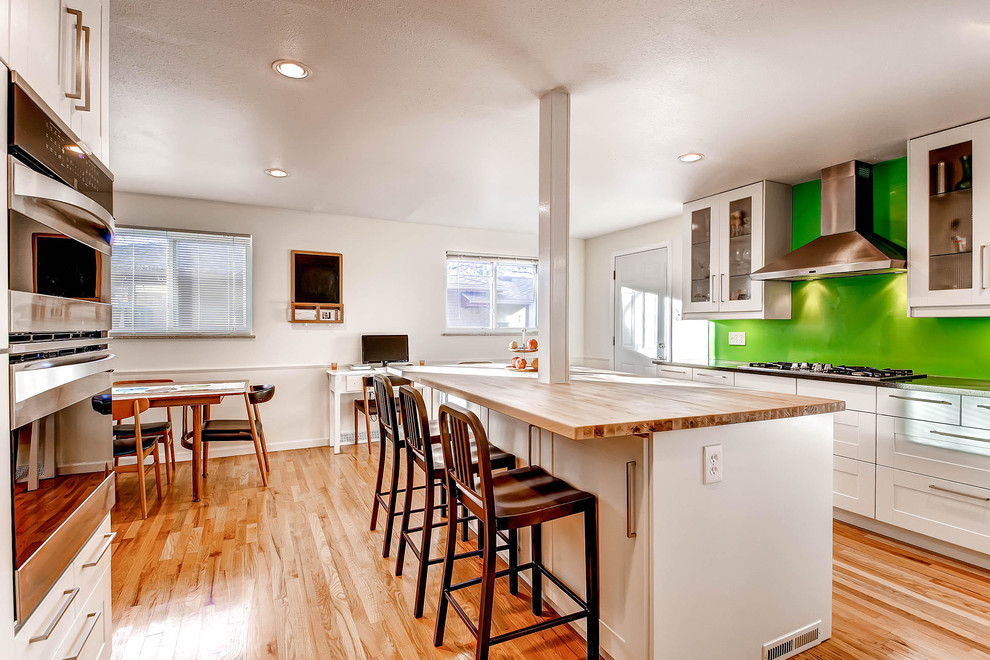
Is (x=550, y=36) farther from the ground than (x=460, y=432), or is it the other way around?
(x=550, y=36)

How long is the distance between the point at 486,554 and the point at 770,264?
3269 mm

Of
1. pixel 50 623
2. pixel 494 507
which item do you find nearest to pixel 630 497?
pixel 494 507

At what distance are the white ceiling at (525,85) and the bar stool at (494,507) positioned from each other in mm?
1559

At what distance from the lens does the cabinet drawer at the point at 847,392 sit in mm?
2977

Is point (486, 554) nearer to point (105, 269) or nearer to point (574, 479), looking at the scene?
point (574, 479)

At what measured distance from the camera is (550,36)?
204 centimetres

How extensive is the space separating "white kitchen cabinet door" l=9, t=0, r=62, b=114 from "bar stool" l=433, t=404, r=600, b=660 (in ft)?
4.23

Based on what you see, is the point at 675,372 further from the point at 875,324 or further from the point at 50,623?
the point at 50,623

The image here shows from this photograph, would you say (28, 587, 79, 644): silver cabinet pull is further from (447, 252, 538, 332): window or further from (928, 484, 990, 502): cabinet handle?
(447, 252, 538, 332): window

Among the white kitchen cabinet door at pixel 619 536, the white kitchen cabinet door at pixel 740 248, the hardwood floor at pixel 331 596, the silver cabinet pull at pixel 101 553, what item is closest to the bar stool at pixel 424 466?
the hardwood floor at pixel 331 596

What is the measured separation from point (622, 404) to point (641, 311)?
164 inches

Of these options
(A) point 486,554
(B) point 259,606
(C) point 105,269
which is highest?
(C) point 105,269

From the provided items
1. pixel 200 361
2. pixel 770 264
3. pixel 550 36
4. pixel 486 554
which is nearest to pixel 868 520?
pixel 770 264

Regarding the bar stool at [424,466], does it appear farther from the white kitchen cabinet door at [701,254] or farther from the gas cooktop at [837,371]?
the white kitchen cabinet door at [701,254]
